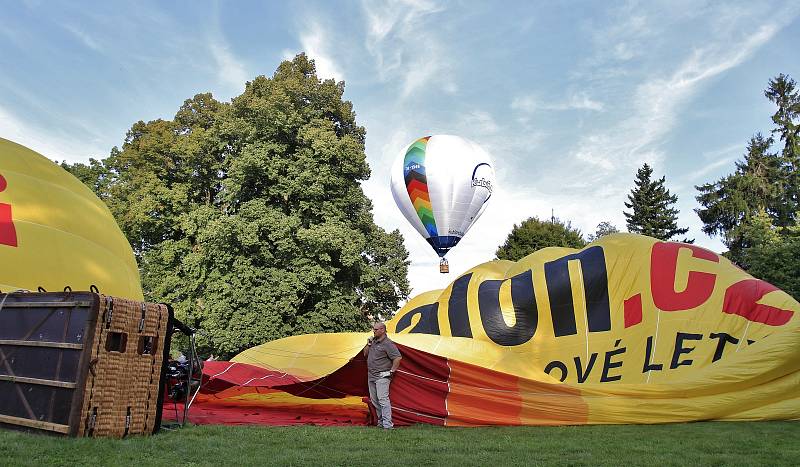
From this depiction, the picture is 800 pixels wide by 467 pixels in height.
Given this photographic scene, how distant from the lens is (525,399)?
8.15 metres

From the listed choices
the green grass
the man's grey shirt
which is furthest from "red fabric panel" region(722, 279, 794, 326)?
the man's grey shirt

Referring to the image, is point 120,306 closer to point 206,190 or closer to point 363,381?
point 363,381

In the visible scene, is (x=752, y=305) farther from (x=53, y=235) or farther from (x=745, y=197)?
(x=745, y=197)

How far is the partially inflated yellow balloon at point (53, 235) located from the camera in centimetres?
797

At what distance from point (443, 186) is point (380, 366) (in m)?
16.4

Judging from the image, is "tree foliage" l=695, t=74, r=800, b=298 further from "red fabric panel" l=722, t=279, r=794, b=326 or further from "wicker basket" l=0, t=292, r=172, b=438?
"wicker basket" l=0, t=292, r=172, b=438

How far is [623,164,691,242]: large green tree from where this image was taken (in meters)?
46.8

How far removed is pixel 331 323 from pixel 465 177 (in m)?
7.89

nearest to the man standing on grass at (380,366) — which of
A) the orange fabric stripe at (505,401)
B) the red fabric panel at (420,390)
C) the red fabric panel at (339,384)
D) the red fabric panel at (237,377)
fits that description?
the red fabric panel at (420,390)

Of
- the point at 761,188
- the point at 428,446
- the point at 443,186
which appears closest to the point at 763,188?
the point at 761,188

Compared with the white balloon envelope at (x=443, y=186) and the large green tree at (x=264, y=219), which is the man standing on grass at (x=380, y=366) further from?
the white balloon envelope at (x=443, y=186)

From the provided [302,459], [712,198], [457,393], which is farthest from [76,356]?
[712,198]

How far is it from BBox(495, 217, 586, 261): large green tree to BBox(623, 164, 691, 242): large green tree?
35.6ft

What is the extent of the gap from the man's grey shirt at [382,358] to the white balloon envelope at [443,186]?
16310mm
